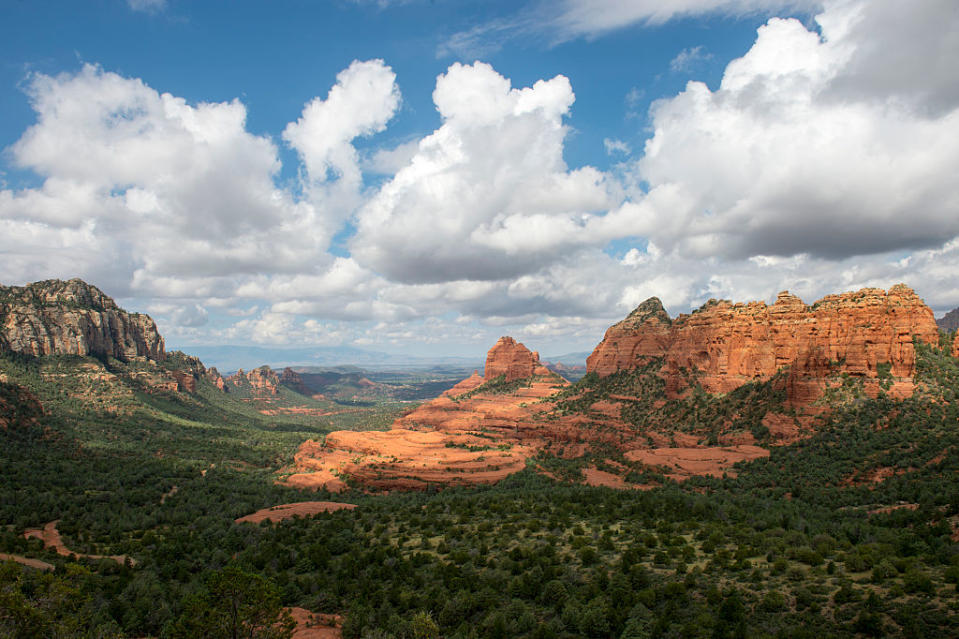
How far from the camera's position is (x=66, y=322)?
120 metres

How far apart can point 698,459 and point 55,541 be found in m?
66.3

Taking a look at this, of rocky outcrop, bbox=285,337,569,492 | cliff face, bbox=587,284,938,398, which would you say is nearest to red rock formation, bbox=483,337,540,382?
rocky outcrop, bbox=285,337,569,492

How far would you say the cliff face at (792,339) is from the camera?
5616cm

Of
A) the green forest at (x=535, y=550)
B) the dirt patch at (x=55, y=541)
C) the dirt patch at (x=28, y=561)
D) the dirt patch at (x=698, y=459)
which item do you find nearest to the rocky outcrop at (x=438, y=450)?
the green forest at (x=535, y=550)

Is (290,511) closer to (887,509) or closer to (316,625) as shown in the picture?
(316,625)

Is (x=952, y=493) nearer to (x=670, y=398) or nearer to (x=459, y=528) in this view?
(x=459, y=528)

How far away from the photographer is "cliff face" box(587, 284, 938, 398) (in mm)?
56156

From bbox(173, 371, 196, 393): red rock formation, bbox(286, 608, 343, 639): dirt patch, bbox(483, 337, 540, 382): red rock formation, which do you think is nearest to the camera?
bbox(286, 608, 343, 639): dirt patch

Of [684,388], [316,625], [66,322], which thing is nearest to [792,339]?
[684,388]

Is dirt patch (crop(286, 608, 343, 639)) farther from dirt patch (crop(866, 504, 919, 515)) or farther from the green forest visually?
dirt patch (crop(866, 504, 919, 515))

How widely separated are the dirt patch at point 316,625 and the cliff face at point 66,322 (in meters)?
127

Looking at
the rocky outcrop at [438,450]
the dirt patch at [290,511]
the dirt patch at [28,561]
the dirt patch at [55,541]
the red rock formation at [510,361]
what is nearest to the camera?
the dirt patch at [28,561]

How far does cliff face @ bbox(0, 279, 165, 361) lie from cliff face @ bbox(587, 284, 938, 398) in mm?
141709

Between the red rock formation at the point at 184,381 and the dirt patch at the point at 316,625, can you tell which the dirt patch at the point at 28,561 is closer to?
the dirt patch at the point at 316,625
